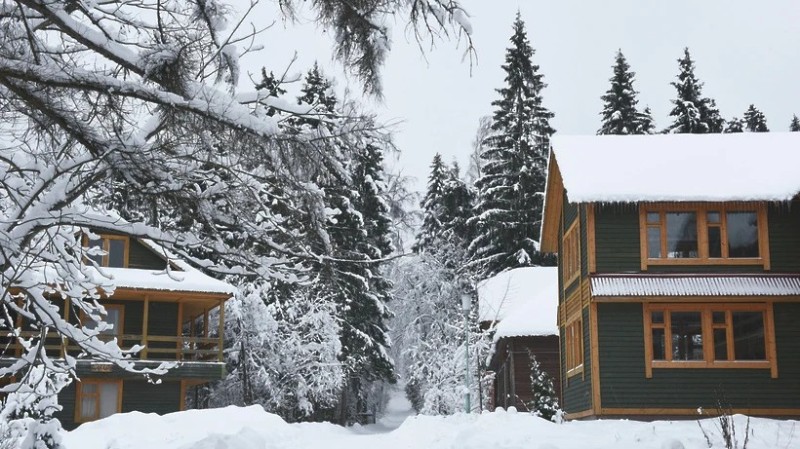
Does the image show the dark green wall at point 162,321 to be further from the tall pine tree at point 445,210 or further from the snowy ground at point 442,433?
the tall pine tree at point 445,210

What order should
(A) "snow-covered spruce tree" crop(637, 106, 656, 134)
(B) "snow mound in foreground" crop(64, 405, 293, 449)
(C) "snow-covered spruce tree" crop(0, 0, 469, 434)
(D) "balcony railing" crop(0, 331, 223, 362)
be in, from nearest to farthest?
(C) "snow-covered spruce tree" crop(0, 0, 469, 434), (B) "snow mound in foreground" crop(64, 405, 293, 449), (D) "balcony railing" crop(0, 331, 223, 362), (A) "snow-covered spruce tree" crop(637, 106, 656, 134)

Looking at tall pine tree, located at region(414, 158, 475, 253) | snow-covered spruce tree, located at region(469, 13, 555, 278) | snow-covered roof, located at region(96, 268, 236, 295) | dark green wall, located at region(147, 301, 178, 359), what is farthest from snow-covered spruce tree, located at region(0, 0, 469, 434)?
tall pine tree, located at region(414, 158, 475, 253)

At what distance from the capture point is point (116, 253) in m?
32.9

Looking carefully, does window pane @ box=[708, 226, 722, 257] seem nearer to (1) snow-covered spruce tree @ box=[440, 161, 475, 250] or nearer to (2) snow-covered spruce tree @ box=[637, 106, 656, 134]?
(2) snow-covered spruce tree @ box=[637, 106, 656, 134]

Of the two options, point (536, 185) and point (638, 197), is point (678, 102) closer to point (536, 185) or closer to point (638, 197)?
point (536, 185)

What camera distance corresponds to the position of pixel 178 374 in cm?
3119

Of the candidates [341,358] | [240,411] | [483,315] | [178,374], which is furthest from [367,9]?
[341,358]

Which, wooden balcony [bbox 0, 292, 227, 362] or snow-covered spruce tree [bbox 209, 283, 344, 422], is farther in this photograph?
snow-covered spruce tree [bbox 209, 283, 344, 422]

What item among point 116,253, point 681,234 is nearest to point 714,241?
point 681,234

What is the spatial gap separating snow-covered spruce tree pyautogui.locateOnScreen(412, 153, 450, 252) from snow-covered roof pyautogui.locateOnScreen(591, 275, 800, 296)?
32885 millimetres

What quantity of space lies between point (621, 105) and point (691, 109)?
364 cm

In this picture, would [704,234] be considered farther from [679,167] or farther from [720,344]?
[720,344]

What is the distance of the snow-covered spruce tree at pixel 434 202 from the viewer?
5506 cm

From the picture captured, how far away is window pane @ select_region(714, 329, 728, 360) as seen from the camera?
71.7 ft
